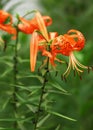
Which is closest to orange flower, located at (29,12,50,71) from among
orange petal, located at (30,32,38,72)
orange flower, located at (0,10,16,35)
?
orange petal, located at (30,32,38,72)

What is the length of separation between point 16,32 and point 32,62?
0.91 feet

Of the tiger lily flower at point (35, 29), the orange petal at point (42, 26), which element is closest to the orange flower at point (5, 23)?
the tiger lily flower at point (35, 29)

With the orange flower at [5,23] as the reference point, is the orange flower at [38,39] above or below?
below

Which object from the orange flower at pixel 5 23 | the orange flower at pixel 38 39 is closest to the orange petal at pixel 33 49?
the orange flower at pixel 38 39

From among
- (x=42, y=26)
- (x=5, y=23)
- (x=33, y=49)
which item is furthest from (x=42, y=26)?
(x=5, y=23)

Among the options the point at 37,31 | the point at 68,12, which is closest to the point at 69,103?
the point at 37,31

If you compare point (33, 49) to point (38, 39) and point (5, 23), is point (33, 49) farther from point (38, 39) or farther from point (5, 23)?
point (5, 23)

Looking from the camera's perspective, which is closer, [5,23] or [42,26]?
[42,26]

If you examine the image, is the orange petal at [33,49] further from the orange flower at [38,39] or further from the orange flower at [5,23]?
the orange flower at [5,23]

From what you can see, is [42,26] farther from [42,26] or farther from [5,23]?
[5,23]

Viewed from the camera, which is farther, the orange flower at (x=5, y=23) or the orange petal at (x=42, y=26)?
the orange flower at (x=5, y=23)

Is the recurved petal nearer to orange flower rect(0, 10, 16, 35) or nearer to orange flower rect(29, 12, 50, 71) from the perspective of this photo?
orange flower rect(29, 12, 50, 71)

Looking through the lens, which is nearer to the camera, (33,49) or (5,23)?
(33,49)

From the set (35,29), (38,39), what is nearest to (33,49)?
(38,39)
